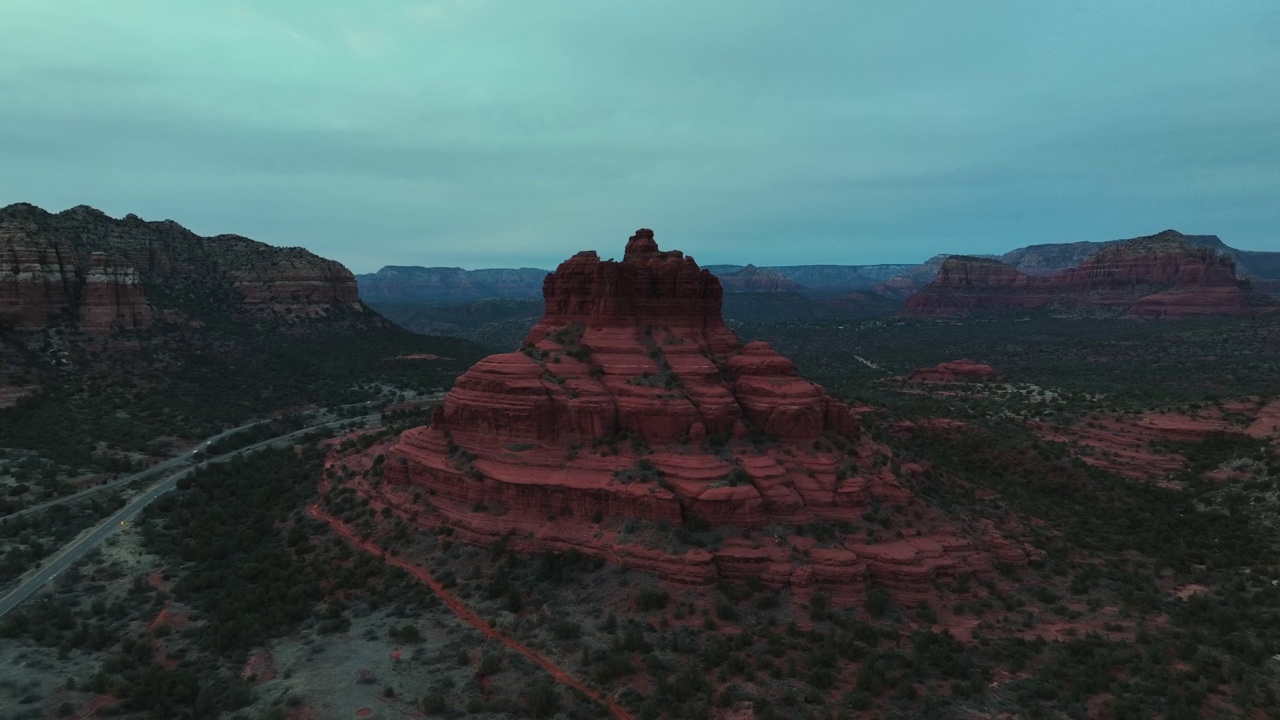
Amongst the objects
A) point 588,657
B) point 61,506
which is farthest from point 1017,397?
point 61,506

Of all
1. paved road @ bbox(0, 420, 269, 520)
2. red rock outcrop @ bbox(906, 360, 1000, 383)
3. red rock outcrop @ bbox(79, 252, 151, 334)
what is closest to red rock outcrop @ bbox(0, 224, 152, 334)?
red rock outcrop @ bbox(79, 252, 151, 334)

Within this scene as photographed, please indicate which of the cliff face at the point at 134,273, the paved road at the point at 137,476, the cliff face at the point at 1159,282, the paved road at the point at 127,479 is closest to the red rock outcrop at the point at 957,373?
the paved road at the point at 137,476

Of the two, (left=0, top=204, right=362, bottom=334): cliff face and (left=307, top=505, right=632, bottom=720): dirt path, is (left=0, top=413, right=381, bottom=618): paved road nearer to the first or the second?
(left=307, top=505, right=632, bottom=720): dirt path

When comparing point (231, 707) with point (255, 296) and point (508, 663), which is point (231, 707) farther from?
point (255, 296)

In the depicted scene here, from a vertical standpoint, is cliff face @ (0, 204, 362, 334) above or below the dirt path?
above

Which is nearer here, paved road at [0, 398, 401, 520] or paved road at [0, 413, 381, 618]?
paved road at [0, 413, 381, 618]
